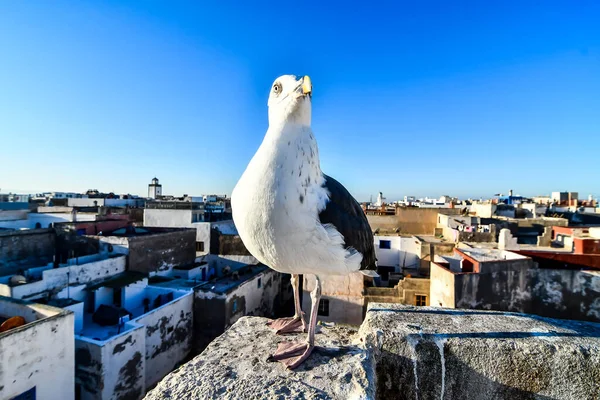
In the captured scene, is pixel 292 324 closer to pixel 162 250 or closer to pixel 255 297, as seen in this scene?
pixel 255 297

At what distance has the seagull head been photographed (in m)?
2.47

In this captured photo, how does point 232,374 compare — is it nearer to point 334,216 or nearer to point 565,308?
point 334,216

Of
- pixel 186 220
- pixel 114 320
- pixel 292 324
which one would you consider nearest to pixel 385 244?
pixel 186 220

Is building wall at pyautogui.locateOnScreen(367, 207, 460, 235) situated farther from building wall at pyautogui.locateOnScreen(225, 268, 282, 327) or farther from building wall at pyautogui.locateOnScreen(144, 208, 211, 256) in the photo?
building wall at pyautogui.locateOnScreen(144, 208, 211, 256)

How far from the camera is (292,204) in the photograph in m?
2.29

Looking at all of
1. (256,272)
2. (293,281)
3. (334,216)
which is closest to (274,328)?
(293,281)

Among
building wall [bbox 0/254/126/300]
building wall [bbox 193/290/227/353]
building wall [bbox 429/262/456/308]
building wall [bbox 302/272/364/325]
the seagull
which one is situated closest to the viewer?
the seagull

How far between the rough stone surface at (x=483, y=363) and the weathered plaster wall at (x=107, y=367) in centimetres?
1049

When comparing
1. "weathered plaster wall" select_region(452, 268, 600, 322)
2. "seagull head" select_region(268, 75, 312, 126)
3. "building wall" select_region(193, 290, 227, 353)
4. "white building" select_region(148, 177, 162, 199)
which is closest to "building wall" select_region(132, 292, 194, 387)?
"building wall" select_region(193, 290, 227, 353)

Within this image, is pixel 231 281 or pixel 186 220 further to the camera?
pixel 186 220

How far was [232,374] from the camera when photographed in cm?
235

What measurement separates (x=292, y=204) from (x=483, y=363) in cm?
207

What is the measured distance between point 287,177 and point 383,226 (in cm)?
2479

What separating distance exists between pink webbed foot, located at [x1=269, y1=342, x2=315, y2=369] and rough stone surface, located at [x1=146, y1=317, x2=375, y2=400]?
4 centimetres
